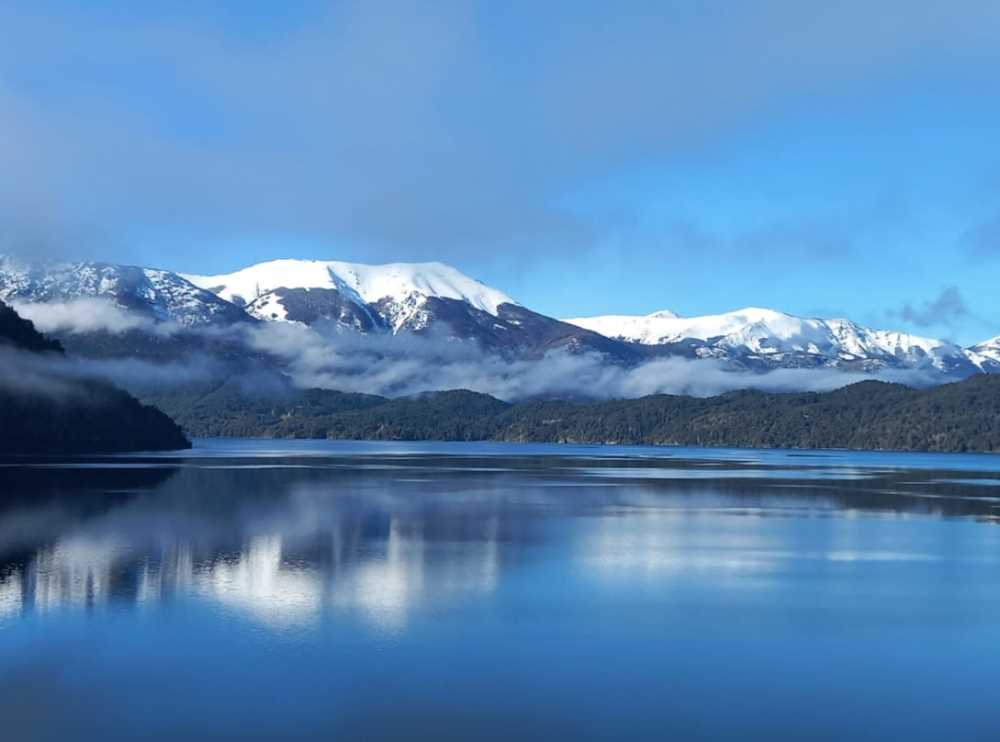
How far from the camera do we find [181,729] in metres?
25.9

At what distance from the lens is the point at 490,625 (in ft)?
126

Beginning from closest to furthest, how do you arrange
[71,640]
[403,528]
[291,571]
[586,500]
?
[71,640], [291,571], [403,528], [586,500]

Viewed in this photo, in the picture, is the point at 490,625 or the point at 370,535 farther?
the point at 370,535

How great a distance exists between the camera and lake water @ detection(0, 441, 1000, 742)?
27500 millimetres

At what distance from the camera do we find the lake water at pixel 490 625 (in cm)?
2750

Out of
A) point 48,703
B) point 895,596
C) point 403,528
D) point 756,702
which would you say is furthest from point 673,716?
point 403,528

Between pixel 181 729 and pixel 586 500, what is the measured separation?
237ft

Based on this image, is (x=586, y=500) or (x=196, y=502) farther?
(x=586, y=500)

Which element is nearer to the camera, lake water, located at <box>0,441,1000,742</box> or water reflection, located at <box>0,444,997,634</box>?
lake water, located at <box>0,441,1000,742</box>

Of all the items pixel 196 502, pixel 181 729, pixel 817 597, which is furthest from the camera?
pixel 196 502

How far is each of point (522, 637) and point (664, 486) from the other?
84.3 meters

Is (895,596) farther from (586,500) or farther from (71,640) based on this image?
(586,500)

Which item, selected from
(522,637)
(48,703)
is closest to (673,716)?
(522,637)

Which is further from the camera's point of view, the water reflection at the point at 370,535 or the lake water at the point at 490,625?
the water reflection at the point at 370,535
